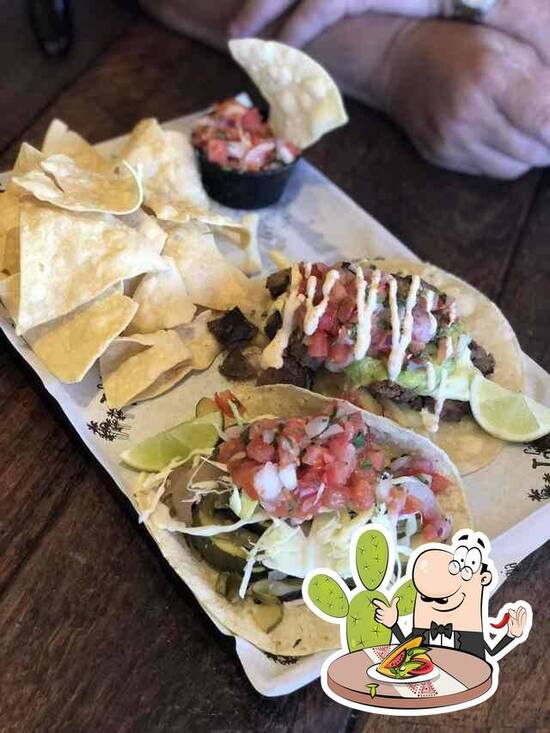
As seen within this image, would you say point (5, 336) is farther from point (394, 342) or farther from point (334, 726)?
point (334, 726)

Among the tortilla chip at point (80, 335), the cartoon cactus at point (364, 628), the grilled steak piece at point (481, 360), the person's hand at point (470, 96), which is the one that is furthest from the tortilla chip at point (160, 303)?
the person's hand at point (470, 96)

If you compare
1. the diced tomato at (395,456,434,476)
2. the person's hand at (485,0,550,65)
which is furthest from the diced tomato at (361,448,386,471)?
the person's hand at (485,0,550,65)

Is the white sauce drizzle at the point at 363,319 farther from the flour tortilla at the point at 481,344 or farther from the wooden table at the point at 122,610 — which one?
the wooden table at the point at 122,610

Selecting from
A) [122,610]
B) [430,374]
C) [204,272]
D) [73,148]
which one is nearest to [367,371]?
[430,374]

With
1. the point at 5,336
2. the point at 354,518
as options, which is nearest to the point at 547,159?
the point at 354,518

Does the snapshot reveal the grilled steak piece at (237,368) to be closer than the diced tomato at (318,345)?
No

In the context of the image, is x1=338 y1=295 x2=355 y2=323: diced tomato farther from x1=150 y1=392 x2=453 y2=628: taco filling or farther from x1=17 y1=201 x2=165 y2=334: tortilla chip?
x1=17 y1=201 x2=165 y2=334: tortilla chip
